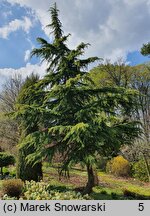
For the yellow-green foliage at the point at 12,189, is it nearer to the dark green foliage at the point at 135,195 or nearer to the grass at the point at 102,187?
the grass at the point at 102,187

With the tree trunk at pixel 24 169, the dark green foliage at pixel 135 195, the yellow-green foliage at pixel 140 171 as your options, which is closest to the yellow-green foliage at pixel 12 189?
the tree trunk at pixel 24 169

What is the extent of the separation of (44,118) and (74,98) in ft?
4.42

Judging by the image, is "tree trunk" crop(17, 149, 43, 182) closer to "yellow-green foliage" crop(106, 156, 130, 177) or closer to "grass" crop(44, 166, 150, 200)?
"grass" crop(44, 166, 150, 200)

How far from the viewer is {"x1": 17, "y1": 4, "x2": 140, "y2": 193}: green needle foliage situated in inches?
364

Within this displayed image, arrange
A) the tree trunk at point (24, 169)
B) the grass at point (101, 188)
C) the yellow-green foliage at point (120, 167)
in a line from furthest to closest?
the yellow-green foliage at point (120, 167) → the tree trunk at point (24, 169) → the grass at point (101, 188)

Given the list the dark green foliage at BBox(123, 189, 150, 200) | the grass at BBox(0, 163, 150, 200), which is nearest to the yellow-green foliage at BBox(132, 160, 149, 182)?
the grass at BBox(0, 163, 150, 200)

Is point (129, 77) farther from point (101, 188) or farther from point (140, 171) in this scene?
point (101, 188)

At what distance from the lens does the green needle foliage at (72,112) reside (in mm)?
9258

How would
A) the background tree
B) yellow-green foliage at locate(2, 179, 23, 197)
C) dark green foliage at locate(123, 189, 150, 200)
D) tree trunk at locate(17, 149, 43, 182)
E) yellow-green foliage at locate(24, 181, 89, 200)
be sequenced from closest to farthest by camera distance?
yellow-green foliage at locate(24, 181, 89, 200) < yellow-green foliage at locate(2, 179, 23, 197) < dark green foliage at locate(123, 189, 150, 200) < tree trunk at locate(17, 149, 43, 182) < the background tree

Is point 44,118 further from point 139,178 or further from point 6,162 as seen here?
point 139,178

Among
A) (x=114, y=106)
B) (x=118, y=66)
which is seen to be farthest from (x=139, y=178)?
(x=114, y=106)

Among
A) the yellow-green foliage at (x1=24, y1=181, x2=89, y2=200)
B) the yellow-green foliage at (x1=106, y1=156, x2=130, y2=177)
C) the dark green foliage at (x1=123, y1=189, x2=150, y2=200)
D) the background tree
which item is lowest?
the dark green foliage at (x1=123, y1=189, x2=150, y2=200)

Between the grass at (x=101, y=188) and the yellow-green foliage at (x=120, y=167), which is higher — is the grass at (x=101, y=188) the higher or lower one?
→ the lower one

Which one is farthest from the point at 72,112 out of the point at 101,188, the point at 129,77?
the point at 129,77
